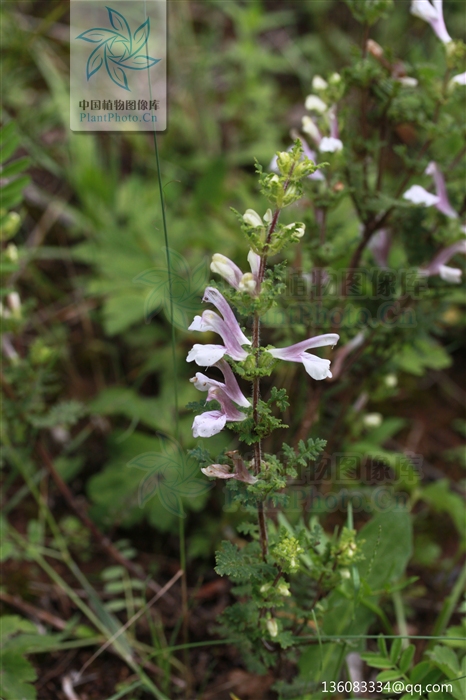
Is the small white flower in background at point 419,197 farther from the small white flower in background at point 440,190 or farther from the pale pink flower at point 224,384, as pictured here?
the pale pink flower at point 224,384

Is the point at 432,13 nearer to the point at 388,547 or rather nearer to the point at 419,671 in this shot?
the point at 388,547

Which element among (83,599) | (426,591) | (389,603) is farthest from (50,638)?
(426,591)

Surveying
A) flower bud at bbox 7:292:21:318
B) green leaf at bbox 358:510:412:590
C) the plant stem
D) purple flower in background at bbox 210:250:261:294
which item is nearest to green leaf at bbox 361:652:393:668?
green leaf at bbox 358:510:412:590

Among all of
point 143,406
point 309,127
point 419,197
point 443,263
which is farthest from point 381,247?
point 143,406

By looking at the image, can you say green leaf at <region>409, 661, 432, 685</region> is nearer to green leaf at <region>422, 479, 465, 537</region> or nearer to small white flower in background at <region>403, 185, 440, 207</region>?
green leaf at <region>422, 479, 465, 537</region>

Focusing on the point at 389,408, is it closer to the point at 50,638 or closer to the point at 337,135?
the point at 337,135

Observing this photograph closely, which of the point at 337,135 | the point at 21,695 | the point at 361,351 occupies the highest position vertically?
the point at 337,135

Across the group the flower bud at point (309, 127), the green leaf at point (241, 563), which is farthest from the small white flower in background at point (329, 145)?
the green leaf at point (241, 563)

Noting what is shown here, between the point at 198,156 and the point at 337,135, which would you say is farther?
the point at 198,156
